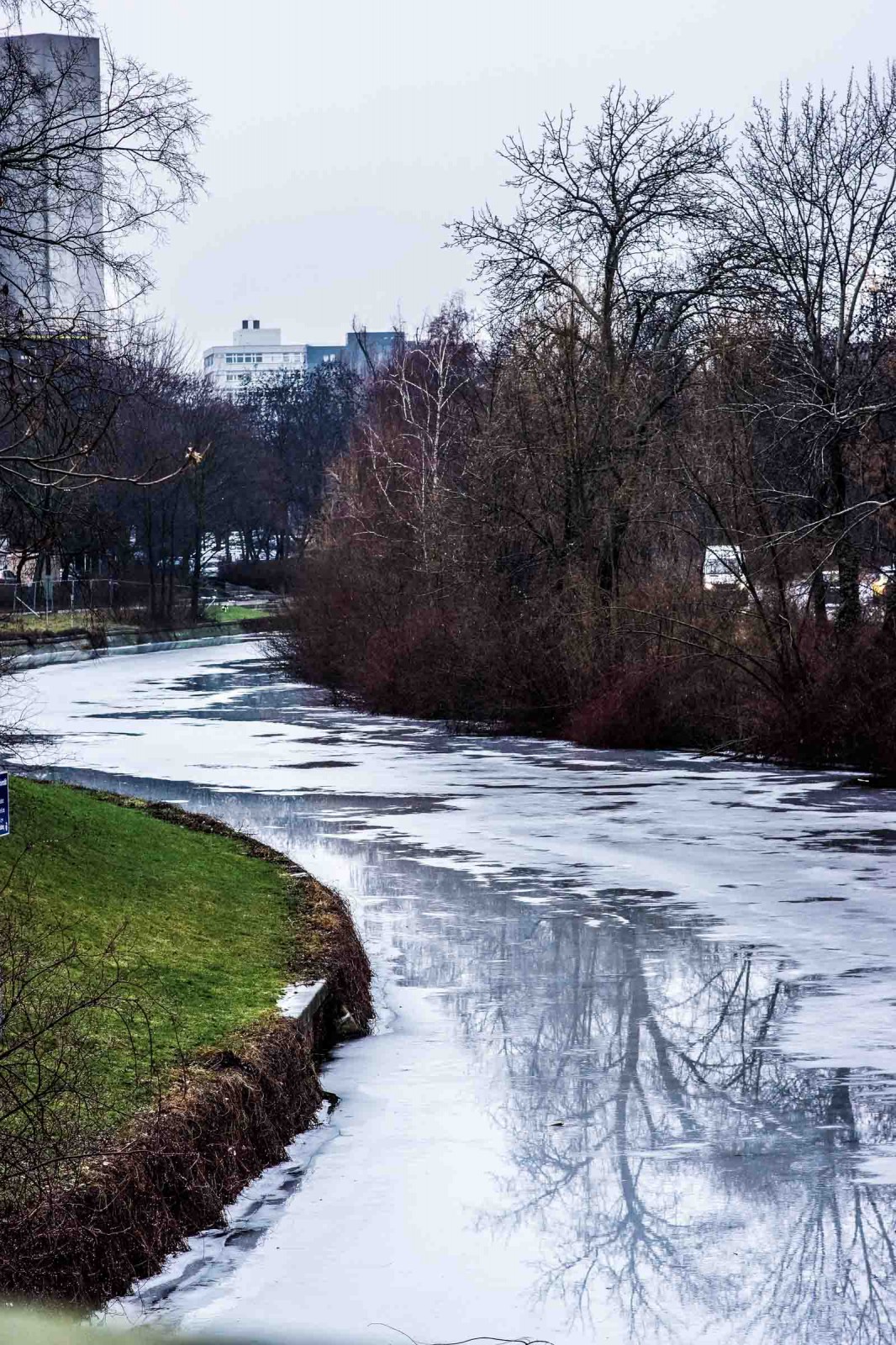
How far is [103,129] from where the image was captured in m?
13.3

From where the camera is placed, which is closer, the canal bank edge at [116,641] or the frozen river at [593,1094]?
the frozen river at [593,1094]

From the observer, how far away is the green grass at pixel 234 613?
260 ft

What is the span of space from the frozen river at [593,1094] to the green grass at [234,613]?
59.1 m

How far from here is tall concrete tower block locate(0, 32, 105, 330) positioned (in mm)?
12773

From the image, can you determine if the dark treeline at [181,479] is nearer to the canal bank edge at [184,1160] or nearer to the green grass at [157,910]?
the green grass at [157,910]

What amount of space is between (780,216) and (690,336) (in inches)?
188

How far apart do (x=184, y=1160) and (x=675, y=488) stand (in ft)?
77.8

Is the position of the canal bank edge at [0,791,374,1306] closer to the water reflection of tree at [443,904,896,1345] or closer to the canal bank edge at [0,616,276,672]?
the water reflection of tree at [443,904,896,1345]

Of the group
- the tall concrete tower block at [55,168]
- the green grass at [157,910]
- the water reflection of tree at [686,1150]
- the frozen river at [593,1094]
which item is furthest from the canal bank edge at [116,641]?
the water reflection of tree at [686,1150]

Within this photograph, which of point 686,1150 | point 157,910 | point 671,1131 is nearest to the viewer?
point 686,1150

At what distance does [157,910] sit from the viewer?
38.2ft

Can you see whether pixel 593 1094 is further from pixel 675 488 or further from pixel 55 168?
pixel 675 488

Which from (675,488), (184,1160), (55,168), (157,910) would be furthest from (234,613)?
(184,1160)

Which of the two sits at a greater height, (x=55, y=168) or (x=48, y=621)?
(x=55, y=168)
